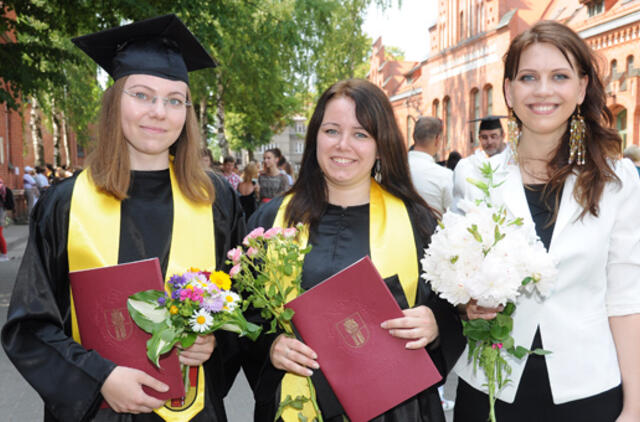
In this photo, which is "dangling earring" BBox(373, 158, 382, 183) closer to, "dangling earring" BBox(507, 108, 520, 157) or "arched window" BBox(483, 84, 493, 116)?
"dangling earring" BBox(507, 108, 520, 157)

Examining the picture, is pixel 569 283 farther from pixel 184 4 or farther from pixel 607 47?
pixel 607 47

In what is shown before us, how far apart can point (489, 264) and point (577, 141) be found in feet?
2.94

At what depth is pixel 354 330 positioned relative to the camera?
1928 mm

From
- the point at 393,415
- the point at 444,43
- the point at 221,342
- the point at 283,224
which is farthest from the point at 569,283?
the point at 444,43

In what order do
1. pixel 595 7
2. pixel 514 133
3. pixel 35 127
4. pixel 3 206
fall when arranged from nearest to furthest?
1. pixel 514 133
2. pixel 3 206
3. pixel 35 127
4. pixel 595 7

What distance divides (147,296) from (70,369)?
0.49 meters

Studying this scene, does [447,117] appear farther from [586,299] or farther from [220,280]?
[220,280]

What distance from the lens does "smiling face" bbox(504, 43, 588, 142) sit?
2143 mm

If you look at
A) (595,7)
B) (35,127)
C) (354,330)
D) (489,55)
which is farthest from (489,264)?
(489,55)

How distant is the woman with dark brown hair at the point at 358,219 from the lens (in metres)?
2.23

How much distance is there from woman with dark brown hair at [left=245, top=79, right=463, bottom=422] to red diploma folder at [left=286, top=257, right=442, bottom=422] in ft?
0.47

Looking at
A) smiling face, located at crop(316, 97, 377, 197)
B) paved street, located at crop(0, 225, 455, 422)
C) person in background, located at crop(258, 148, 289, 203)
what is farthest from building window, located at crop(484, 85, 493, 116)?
smiling face, located at crop(316, 97, 377, 197)

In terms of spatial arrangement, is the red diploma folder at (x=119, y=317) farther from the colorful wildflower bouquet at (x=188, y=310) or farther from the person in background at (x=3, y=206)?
the person in background at (x=3, y=206)

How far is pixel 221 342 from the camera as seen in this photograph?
92.2 inches
